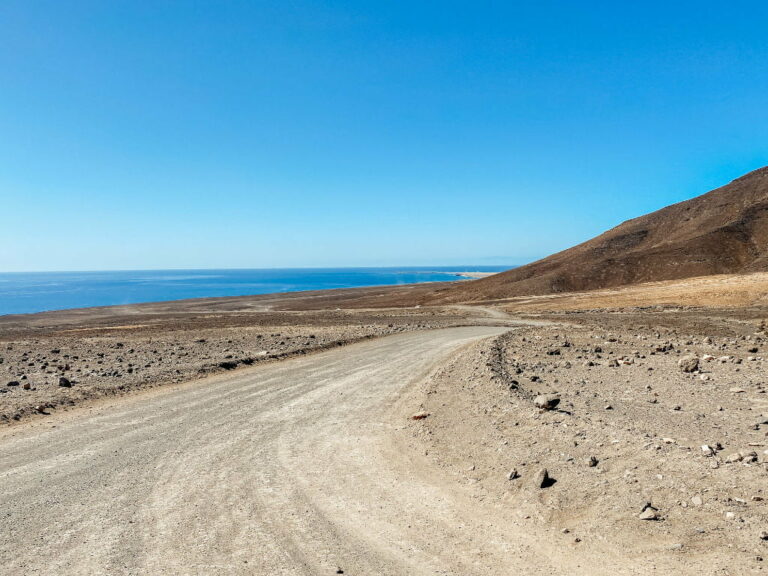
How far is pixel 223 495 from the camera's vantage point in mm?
8734

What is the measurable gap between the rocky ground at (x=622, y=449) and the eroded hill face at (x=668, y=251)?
74.4 metres

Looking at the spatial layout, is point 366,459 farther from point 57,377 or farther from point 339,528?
point 57,377

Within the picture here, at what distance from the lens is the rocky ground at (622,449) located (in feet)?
20.5

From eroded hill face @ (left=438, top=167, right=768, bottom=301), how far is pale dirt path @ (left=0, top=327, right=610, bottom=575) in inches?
3095

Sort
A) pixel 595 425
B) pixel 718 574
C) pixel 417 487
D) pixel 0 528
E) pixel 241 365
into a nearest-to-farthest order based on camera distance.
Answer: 1. pixel 718 574
2. pixel 0 528
3. pixel 417 487
4. pixel 595 425
5. pixel 241 365

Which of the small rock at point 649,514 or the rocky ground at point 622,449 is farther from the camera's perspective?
the small rock at point 649,514

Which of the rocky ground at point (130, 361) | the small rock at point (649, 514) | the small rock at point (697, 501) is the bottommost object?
the rocky ground at point (130, 361)


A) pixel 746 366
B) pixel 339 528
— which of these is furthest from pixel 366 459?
pixel 746 366

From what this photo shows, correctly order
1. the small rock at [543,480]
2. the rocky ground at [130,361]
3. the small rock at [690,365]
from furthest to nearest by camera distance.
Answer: the rocky ground at [130,361] < the small rock at [690,365] < the small rock at [543,480]

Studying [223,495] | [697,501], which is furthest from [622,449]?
[223,495]

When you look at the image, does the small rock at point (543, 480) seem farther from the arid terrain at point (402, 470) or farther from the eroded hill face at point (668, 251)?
the eroded hill face at point (668, 251)

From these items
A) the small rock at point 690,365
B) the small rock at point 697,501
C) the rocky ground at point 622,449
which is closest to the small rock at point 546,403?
the rocky ground at point 622,449

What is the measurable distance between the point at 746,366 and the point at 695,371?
2.11 metres

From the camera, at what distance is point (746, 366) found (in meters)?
16.3
